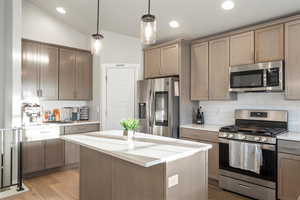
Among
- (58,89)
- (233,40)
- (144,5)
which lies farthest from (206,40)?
(58,89)

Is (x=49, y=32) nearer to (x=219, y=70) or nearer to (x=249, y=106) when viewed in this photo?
(x=219, y=70)

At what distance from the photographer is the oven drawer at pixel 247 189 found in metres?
2.73

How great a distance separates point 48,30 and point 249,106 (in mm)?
4238

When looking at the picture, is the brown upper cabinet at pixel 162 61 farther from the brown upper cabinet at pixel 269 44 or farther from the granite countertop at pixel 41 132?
the granite countertop at pixel 41 132

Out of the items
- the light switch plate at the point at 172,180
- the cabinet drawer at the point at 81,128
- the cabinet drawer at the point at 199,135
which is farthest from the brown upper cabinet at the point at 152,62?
the light switch plate at the point at 172,180

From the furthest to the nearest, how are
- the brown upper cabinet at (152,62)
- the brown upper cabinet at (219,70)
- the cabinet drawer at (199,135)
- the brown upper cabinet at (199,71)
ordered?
the brown upper cabinet at (152,62)
the brown upper cabinet at (199,71)
the brown upper cabinet at (219,70)
the cabinet drawer at (199,135)

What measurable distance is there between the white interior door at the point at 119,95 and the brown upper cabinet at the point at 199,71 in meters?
1.33

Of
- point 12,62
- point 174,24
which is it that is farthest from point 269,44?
point 12,62

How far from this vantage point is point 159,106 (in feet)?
13.1

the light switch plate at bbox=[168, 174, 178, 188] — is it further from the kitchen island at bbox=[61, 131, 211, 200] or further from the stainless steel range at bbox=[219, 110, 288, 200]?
the stainless steel range at bbox=[219, 110, 288, 200]

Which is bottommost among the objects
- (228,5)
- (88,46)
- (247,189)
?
(247,189)

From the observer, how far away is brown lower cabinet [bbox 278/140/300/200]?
2521 millimetres

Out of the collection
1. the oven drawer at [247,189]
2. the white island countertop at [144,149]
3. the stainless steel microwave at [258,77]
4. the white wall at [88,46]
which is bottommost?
the oven drawer at [247,189]

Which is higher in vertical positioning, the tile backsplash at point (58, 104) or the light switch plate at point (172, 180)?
the tile backsplash at point (58, 104)
